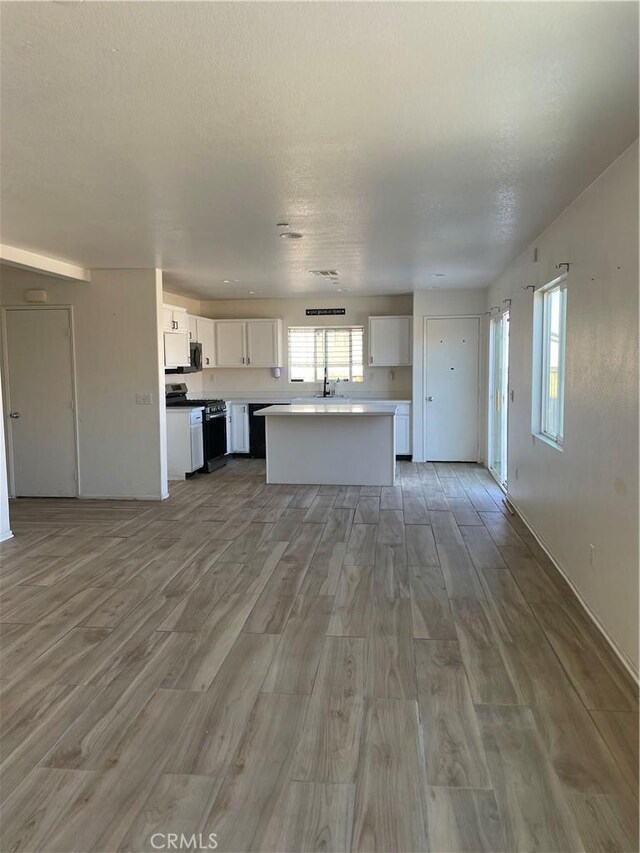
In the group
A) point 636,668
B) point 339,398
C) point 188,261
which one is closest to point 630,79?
point 636,668

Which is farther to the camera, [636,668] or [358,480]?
[358,480]

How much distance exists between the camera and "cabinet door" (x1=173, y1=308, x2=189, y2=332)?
753 centimetres

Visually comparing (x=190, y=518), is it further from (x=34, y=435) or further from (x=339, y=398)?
(x=339, y=398)

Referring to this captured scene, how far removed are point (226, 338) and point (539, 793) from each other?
322 inches

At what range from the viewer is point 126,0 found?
1684 millimetres

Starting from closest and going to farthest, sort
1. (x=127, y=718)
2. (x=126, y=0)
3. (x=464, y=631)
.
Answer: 1. (x=126, y=0)
2. (x=127, y=718)
3. (x=464, y=631)

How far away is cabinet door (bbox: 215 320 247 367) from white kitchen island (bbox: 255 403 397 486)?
244 cm

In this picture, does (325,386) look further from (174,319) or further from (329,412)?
(174,319)

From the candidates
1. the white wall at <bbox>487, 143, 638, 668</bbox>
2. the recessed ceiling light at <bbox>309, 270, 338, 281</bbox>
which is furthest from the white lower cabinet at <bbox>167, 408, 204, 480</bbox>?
the white wall at <bbox>487, 143, 638, 668</bbox>

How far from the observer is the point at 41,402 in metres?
6.49

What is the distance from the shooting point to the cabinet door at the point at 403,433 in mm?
8742

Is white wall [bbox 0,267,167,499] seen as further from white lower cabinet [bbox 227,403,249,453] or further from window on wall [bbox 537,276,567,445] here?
window on wall [bbox 537,276,567,445]

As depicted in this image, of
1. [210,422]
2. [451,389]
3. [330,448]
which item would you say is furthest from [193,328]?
[451,389]

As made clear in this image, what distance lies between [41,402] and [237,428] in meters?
3.33
